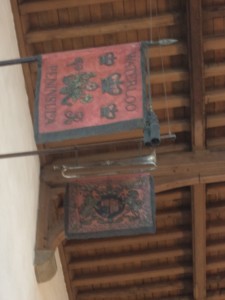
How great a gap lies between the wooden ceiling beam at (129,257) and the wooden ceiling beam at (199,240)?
267mm

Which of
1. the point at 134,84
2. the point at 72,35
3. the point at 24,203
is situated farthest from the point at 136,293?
the point at 134,84

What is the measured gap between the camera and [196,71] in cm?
541

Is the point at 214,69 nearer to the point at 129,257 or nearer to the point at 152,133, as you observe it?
the point at 129,257

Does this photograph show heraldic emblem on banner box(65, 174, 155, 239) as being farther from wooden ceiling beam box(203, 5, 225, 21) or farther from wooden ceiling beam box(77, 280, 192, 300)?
wooden ceiling beam box(77, 280, 192, 300)

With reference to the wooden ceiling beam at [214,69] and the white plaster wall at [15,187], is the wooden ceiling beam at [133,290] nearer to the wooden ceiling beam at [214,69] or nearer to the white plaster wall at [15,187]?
the white plaster wall at [15,187]

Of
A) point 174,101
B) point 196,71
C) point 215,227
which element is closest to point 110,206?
point 174,101

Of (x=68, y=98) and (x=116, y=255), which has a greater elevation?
(x=68, y=98)

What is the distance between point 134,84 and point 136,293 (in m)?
4.92

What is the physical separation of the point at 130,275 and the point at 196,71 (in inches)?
117

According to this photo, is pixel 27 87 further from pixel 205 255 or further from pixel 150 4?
pixel 205 255

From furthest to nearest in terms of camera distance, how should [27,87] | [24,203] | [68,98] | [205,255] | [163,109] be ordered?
1. [205,255]
2. [163,109]
3. [27,87]
4. [24,203]
5. [68,98]

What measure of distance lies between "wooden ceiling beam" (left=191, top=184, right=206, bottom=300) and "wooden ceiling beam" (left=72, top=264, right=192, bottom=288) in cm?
22

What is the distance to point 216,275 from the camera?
7.50 metres

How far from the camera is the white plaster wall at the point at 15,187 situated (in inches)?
173
